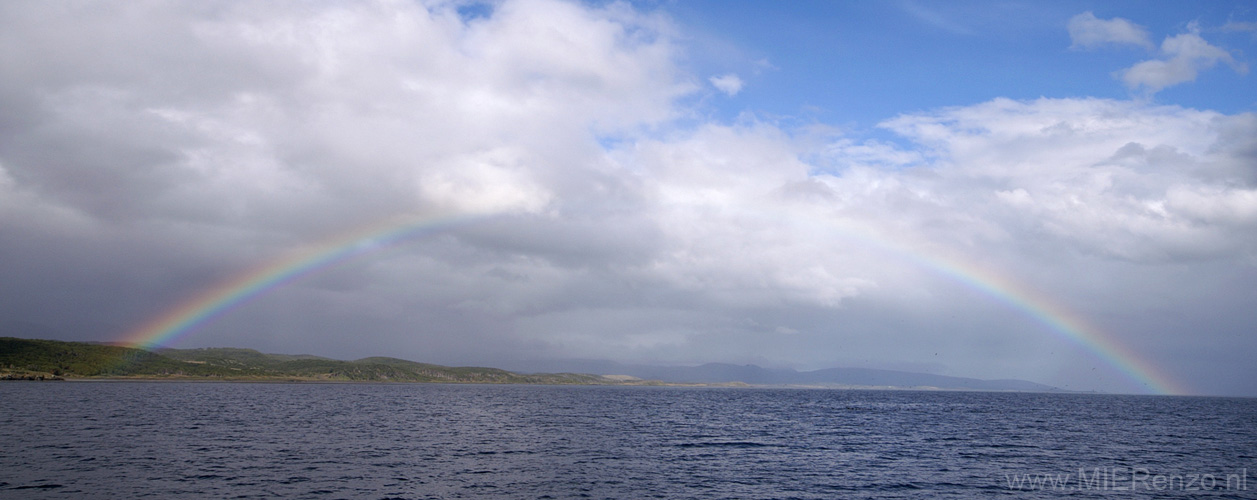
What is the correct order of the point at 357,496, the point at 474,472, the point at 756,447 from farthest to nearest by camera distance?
the point at 756,447
the point at 474,472
the point at 357,496

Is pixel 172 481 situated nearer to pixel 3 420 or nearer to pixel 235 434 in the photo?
pixel 235 434

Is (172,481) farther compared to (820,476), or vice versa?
(820,476)

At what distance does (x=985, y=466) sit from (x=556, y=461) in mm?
42797

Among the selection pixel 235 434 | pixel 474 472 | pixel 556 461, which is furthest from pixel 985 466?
pixel 235 434

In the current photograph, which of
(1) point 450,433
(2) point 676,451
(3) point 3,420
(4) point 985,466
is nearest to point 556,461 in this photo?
(2) point 676,451

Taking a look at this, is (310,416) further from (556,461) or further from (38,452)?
(556,461)

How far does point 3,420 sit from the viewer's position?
3430 inches

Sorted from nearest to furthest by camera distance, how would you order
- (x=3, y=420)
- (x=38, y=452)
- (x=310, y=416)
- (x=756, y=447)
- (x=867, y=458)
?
1. (x=38, y=452)
2. (x=867, y=458)
3. (x=756, y=447)
4. (x=3, y=420)
5. (x=310, y=416)

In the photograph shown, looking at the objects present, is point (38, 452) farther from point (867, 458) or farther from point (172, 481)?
point (867, 458)

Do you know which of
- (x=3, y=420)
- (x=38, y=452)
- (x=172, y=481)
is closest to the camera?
(x=172, y=481)

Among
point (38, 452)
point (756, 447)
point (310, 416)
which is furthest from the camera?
point (310, 416)

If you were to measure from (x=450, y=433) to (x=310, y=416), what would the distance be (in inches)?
1561

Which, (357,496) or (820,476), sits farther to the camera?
(820,476)

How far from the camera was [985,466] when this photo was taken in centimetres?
6600
